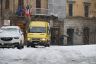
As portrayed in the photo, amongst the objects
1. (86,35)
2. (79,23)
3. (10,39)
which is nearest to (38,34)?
(10,39)

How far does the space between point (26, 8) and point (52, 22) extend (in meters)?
5.56

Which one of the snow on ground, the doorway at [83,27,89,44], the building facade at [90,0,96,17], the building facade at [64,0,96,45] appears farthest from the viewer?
the building facade at [90,0,96,17]

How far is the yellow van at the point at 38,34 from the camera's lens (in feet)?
131

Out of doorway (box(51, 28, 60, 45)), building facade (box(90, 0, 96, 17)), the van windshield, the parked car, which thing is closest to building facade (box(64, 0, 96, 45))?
building facade (box(90, 0, 96, 17))

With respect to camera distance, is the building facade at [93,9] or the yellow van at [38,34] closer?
the yellow van at [38,34]

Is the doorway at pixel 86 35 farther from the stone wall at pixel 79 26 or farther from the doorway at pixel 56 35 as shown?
the doorway at pixel 56 35

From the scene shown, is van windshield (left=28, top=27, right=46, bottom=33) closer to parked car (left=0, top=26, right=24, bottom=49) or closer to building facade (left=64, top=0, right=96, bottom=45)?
parked car (left=0, top=26, right=24, bottom=49)

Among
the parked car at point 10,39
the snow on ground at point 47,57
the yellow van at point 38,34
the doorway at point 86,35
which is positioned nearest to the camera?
the snow on ground at point 47,57

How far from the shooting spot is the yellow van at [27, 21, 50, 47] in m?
39.9

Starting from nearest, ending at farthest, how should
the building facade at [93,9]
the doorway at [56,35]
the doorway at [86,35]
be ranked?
the doorway at [56,35] < the doorway at [86,35] < the building facade at [93,9]

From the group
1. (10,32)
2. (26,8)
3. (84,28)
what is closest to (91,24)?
(84,28)

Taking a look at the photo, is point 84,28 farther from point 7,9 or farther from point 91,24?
point 7,9

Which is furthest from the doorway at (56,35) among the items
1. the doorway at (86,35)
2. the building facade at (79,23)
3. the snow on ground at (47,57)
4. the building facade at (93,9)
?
the snow on ground at (47,57)

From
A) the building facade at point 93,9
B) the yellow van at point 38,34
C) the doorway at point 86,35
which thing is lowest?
the doorway at point 86,35
